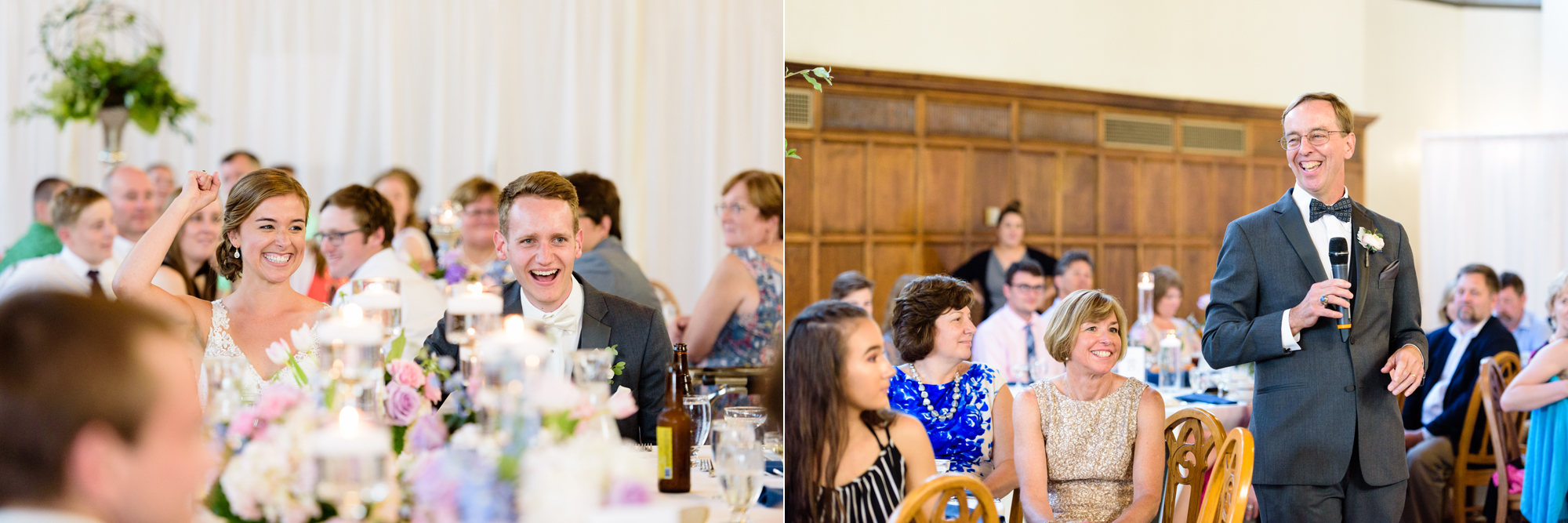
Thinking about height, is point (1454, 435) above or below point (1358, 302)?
below

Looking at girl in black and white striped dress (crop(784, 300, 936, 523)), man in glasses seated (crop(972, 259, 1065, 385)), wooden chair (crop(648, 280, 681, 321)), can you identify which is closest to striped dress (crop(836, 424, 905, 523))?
girl in black and white striped dress (crop(784, 300, 936, 523))

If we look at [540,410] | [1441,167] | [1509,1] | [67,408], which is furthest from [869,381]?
[1509,1]

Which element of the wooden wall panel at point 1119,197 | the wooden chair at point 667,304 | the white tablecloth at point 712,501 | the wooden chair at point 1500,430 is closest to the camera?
the white tablecloth at point 712,501

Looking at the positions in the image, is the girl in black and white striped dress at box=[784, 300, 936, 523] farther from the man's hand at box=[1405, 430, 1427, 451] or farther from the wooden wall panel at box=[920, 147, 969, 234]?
the wooden wall panel at box=[920, 147, 969, 234]

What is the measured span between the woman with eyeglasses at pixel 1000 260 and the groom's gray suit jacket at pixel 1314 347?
4.80 m

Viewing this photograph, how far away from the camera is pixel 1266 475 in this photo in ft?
9.61

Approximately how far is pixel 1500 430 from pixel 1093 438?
223 centimetres

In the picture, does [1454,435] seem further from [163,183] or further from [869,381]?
[163,183]

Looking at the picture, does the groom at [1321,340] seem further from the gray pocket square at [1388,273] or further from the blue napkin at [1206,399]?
the blue napkin at [1206,399]

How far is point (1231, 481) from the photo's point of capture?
245 cm

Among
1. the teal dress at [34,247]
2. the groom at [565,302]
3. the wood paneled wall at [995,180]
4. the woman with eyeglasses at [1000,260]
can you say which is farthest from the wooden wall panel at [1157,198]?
the teal dress at [34,247]

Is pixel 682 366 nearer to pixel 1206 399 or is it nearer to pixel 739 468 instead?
pixel 739 468

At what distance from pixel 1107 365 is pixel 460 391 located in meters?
1.68

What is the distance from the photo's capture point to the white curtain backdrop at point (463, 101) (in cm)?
730
